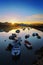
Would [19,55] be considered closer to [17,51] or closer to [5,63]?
[17,51]

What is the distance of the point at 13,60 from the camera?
13.4m

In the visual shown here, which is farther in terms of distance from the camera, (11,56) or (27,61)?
(11,56)

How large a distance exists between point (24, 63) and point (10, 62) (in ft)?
4.41

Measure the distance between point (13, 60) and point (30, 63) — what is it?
6.33 ft

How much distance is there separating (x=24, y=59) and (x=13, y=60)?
1110mm

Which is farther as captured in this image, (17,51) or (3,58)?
(17,51)

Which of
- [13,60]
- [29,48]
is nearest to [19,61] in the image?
[13,60]

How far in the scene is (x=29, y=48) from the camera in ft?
59.6

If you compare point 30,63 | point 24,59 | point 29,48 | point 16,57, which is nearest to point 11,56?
point 16,57

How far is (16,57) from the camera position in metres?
14.2

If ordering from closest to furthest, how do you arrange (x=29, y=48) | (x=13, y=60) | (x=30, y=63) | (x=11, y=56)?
1. (x=30, y=63)
2. (x=13, y=60)
3. (x=11, y=56)
4. (x=29, y=48)

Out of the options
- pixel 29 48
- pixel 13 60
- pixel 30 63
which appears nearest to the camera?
pixel 30 63

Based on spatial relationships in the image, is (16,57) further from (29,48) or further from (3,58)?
(29,48)

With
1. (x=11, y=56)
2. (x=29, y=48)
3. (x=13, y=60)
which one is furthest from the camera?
(x=29, y=48)
